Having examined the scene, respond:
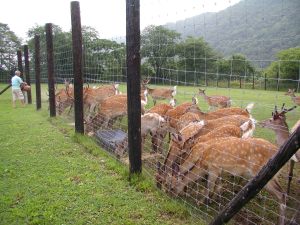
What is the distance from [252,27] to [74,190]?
3.09 metres

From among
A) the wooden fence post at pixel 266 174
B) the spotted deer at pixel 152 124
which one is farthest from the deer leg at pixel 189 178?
the spotted deer at pixel 152 124

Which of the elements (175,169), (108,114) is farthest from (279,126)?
(108,114)

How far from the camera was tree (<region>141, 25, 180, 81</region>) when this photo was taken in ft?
18.8

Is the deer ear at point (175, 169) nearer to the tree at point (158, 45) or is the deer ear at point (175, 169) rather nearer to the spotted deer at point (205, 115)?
the tree at point (158, 45)

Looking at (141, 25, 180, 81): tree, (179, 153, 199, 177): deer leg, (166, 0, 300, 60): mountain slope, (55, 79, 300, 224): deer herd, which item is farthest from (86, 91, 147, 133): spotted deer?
(166, 0, 300, 60): mountain slope

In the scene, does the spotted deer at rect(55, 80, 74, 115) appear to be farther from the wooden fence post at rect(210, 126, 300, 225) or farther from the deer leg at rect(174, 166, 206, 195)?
the wooden fence post at rect(210, 126, 300, 225)

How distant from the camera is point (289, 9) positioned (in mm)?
3555

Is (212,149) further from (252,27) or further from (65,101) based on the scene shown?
(65,101)

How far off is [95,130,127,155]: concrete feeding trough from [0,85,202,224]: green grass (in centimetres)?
22

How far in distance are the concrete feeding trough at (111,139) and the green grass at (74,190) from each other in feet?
0.73

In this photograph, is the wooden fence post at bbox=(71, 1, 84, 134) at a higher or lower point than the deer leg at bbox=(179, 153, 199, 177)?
higher

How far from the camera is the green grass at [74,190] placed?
4363 millimetres

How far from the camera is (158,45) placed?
19.0 feet

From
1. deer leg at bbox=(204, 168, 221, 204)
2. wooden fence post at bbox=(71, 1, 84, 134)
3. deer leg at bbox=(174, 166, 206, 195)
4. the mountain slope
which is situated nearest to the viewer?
the mountain slope
